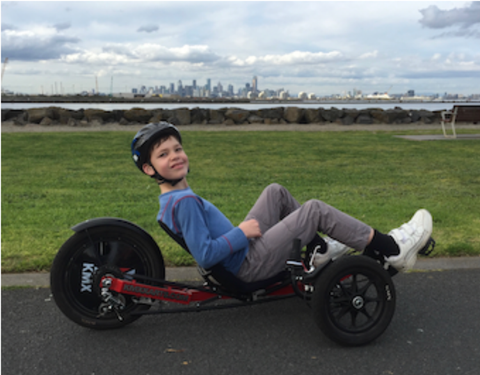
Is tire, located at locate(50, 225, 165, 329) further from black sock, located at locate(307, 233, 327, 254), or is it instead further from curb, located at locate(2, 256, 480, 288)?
black sock, located at locate(307, 233, 327, 254)

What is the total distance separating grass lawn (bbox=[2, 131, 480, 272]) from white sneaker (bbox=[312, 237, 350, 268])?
1348 mm

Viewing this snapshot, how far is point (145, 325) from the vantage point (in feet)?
10.1

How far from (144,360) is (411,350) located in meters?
1.56

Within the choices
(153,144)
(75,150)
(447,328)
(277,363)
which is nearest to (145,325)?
(277,363)

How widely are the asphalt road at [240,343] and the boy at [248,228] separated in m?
0.41

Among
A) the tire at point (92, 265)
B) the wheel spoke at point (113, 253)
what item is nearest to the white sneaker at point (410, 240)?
the tire at point (92, 265)

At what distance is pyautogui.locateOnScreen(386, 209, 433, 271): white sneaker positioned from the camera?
301cm

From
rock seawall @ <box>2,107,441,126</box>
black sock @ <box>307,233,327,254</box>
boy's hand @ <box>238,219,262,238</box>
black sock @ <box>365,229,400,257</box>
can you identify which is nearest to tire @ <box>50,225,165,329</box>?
boy's hand @ <box>238,219,262,238</box>

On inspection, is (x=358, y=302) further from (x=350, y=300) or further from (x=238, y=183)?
(x=238, y=183)

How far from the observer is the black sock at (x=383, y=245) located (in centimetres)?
296

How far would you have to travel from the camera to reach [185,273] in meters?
3.90

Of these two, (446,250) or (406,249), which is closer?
(406,249)

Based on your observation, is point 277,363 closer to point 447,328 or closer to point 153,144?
point 447,328

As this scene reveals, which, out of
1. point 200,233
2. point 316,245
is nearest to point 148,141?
point 200,233
